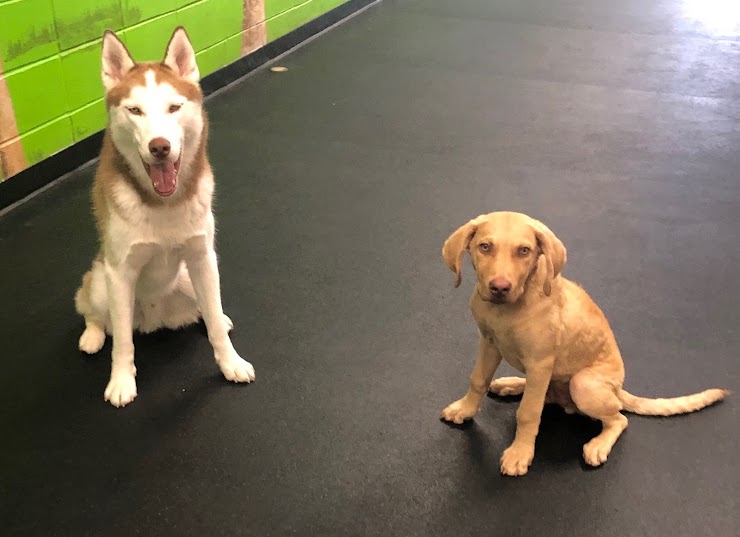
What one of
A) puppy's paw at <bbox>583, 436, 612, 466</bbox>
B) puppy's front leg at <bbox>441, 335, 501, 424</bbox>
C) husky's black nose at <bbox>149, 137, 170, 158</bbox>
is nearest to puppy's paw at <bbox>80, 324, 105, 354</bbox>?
husky's black nose at <bbox>149, 137, 170, 158</bbox>

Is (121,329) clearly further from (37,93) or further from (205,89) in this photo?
(205,89)

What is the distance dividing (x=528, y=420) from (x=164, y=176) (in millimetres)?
1107

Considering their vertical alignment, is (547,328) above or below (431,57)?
above

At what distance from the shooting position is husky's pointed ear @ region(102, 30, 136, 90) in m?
1.75

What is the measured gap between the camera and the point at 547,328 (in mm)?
1687

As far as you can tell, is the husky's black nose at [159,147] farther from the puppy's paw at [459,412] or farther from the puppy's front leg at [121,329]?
→ the puppy's paw at [459,412]

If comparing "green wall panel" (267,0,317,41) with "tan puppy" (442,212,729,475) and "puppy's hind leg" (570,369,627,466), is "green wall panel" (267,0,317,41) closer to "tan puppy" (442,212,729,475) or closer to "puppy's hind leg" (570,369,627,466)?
"tan puppy" (442,212,729,475)

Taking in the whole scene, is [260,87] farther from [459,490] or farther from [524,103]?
[459,490]

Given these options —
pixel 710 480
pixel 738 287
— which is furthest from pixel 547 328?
pixel 738 287

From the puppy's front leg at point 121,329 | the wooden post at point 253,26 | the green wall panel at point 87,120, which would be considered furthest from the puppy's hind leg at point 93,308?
the wooden post at point 253,26

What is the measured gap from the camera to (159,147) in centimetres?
169

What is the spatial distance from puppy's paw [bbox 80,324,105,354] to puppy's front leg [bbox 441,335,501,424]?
3.51ft

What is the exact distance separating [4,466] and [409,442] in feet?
3.44

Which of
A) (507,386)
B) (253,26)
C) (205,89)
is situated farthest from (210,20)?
(507,386)
